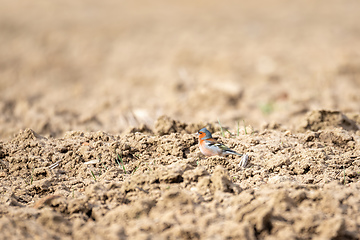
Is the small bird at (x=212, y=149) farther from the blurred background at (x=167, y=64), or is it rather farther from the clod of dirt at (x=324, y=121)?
the blurred background at (x=167, y=64)

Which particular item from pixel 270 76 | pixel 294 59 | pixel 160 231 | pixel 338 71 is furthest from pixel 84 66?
pixel 160 231

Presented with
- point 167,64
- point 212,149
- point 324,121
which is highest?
point 167,64

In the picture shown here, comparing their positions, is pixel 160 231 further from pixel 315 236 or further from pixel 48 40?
pixel 48 40

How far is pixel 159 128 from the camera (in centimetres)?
427

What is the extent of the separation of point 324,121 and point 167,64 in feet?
20.2

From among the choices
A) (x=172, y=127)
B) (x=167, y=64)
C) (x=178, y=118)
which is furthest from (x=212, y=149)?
(x=167, y=64)

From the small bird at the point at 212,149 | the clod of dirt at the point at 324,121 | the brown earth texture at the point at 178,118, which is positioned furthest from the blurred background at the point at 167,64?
the small bird at the point at 212,149

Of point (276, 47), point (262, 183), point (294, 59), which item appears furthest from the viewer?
point (276, 47)

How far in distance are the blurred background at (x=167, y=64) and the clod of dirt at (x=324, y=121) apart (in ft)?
2.58

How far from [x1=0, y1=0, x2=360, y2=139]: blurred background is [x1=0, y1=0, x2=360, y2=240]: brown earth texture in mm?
51

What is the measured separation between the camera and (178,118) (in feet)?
22.0

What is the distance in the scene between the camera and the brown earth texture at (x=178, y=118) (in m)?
2.47

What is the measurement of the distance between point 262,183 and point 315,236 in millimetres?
822

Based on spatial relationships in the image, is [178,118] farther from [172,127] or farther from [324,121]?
[324,121]
